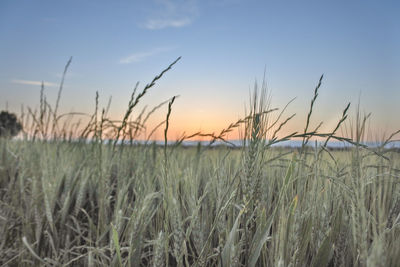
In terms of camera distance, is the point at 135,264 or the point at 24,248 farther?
the point at 24,248

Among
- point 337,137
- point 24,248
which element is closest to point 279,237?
point 337,137

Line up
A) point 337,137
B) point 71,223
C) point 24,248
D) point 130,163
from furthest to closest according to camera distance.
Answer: point 130,163
point 71,223
point 24,248
point 337,137

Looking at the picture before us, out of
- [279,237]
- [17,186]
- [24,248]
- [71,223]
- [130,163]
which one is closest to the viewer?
[279,237]

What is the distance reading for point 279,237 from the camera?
75 cm

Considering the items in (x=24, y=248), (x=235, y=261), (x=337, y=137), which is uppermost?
(x=337, y=137)

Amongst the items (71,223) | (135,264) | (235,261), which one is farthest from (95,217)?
(235,261)

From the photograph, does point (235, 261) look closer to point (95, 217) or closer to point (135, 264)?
point (135, 264)

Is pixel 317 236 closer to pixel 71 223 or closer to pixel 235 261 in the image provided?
pixel 235 261

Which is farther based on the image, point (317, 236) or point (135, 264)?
point (135, 264)

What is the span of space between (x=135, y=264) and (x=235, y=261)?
0.43 m

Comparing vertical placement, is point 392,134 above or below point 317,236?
above

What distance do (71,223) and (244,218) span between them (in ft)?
4.15

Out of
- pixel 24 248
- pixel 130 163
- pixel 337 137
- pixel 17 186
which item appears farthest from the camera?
pixel 130 163

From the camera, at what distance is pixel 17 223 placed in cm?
182
